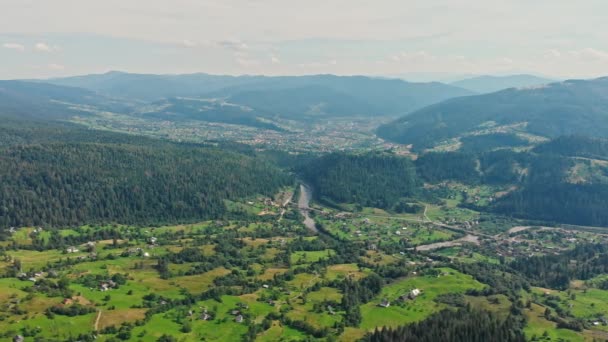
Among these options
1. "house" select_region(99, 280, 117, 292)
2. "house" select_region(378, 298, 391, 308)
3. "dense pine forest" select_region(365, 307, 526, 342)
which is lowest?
"house" select_region(378, 298, 391, 308)

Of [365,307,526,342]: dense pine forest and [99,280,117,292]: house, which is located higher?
[365,307,526,342]: dense pine forest

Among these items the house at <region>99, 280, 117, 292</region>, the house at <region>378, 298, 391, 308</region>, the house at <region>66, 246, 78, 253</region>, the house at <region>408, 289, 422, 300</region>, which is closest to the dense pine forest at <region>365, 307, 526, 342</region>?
the house at <region>378, 298, 391, 308</region>

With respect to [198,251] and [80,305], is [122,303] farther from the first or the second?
[198,251]

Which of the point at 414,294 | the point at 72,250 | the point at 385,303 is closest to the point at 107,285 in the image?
the point at 72,250

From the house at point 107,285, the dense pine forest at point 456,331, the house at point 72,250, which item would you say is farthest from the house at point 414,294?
the house at point 72,250

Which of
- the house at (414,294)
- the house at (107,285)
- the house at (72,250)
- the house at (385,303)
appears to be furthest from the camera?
the house at (72,250)

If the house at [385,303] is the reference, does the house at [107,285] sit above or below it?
above

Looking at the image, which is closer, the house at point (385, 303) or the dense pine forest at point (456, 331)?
the dense pine forest at point (456, 331)

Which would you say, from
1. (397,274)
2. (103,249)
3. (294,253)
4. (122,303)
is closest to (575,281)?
(397,274)

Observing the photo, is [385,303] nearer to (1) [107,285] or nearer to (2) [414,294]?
(2) [414,294]

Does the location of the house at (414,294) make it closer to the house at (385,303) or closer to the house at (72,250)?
the house at (385,303)

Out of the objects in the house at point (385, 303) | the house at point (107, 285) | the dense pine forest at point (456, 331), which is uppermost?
the dense pine forest at point (456, 331)

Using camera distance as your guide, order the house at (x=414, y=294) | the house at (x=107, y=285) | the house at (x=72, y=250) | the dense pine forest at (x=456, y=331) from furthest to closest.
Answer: the house at (x=72, y=250) → the house at (x=414, y=294) → the house at (x=107, y=285) → the dense pine forest at (x=456, y=331)

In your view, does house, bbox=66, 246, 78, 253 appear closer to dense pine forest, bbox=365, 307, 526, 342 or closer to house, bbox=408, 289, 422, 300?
dense pine forest, bbox=365, 307, 526, 342
